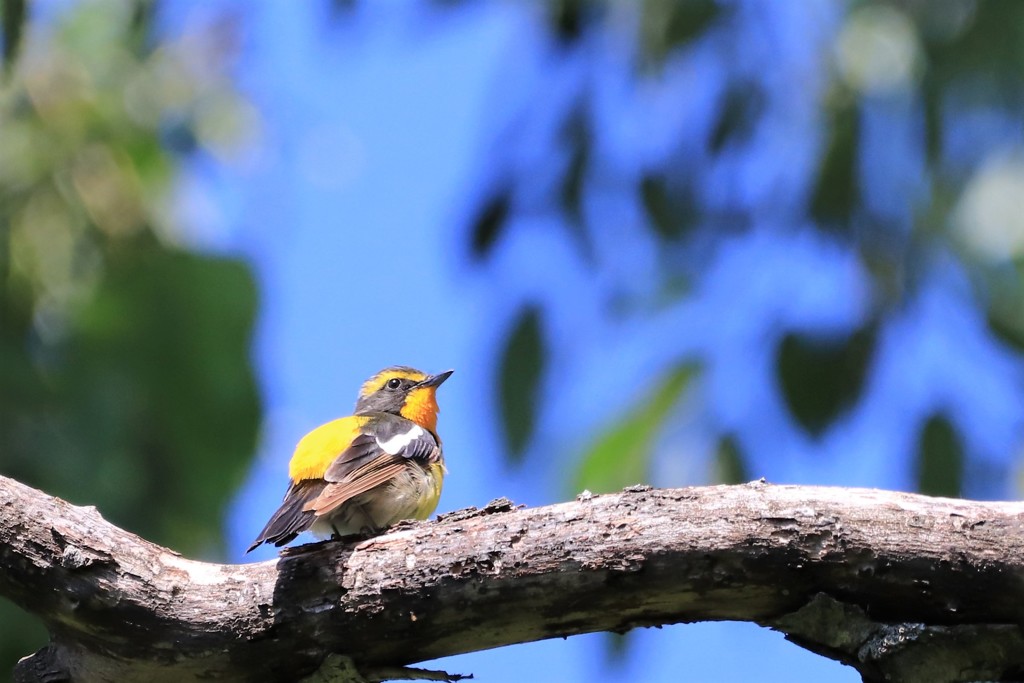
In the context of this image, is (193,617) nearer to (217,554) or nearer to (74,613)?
(74,613)

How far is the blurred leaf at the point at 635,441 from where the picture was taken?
5.30 m

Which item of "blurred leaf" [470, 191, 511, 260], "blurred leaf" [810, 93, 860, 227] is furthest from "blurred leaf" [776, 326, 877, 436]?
"blurred leaf" [470, 191, 511, 260]

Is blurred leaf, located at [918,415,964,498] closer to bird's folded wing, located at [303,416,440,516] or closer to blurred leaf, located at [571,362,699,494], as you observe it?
blurred leaf, located at [571,362,699,494]

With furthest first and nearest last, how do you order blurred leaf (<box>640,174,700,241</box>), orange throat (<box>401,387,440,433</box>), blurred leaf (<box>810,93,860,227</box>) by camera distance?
1. orange throat (<box>401,387,440,433</box>)
2. blurred leaf (<box>640,174,700,241</box>)
3. blurred leaf (<box>810,93,860,227</box>)

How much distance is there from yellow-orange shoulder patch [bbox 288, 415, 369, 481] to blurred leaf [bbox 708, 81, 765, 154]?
2135 mm

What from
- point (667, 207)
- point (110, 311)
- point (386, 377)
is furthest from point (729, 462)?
point (386, 377)

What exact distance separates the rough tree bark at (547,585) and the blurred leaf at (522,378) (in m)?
1.14

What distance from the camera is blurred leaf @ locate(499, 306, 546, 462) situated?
4.89m

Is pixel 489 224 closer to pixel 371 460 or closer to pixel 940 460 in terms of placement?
pixel 371 460

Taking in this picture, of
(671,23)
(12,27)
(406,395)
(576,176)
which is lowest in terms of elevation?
(12,27)

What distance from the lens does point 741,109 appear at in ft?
18.0

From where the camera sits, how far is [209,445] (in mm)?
5684

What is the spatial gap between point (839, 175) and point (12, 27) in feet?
10.8

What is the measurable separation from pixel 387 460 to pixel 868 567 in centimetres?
240
